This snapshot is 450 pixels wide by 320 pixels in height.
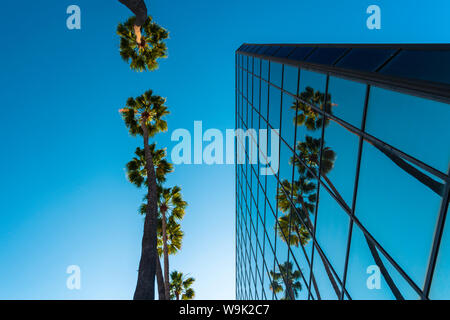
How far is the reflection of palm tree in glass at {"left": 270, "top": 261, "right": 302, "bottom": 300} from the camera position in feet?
24.9

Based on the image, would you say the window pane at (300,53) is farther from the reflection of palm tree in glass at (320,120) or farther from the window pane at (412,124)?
the window pane at (412,124)

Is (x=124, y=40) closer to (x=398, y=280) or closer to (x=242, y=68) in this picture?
(x=242, y=68)

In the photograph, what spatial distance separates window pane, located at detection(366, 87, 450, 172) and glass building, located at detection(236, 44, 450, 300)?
16mm

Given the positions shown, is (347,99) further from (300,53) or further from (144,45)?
(144,45)

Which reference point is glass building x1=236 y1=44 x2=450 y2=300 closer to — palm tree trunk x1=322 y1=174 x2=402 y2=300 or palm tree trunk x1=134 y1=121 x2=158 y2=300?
palm tree trunk x1=322 y1=174 x2=402 y2=300

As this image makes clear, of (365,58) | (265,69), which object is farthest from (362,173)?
(265,69)

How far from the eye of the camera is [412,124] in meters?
3.67

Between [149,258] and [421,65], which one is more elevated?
[421,65]

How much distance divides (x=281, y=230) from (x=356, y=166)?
474 cm

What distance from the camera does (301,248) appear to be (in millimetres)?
7133

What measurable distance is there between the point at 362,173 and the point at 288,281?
542 centimetres

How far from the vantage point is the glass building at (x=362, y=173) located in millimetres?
3328

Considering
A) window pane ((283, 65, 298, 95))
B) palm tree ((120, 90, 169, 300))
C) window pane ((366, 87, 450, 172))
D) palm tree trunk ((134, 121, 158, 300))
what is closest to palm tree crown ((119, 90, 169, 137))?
palm tree ((120, 90, 169, 300))
